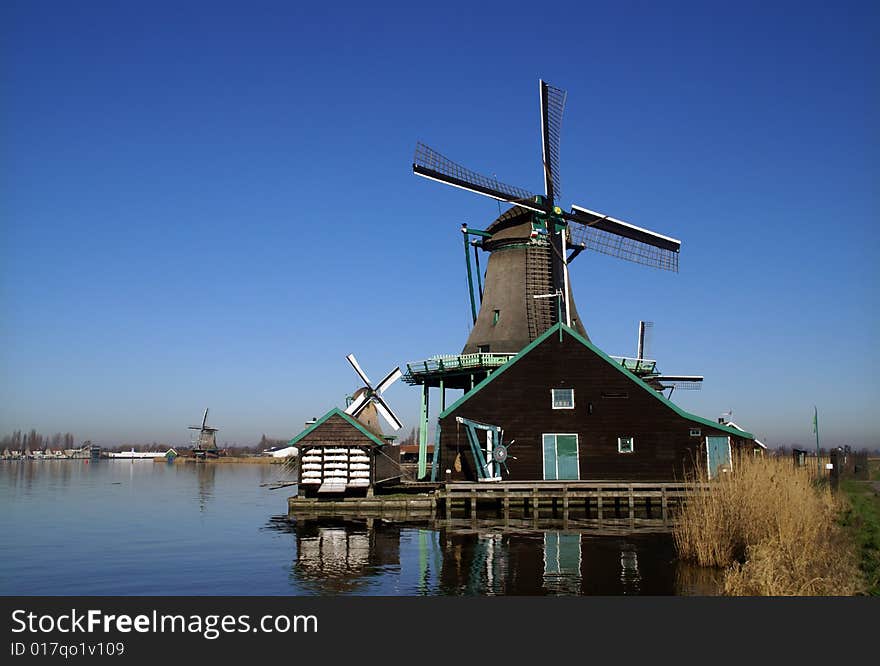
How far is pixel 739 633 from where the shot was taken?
10195 millimetres

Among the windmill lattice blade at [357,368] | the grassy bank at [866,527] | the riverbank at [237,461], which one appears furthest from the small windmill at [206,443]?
the grassy bank at [866,527]

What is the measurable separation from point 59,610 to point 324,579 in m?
6.45

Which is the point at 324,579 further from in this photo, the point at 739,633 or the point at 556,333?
the point at 556,333

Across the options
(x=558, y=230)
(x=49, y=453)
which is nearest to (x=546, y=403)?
(x=558, y=230)

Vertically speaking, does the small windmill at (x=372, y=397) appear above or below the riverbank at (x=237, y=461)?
above

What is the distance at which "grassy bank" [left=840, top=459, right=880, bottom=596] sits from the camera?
14711 millimetres

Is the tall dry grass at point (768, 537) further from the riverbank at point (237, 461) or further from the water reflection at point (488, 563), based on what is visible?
the riverbank at point (237, 461)

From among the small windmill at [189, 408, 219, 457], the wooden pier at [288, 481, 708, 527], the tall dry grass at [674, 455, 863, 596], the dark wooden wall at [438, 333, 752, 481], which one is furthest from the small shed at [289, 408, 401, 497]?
the small windmill at [189, 408, 219, 457]

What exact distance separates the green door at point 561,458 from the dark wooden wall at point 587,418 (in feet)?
0.85

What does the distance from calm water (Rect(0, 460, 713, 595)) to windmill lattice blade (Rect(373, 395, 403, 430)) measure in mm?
13436

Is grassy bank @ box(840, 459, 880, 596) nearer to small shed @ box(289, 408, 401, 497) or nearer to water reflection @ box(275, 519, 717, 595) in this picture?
water reflection @ box(275, 519, 717, 595)

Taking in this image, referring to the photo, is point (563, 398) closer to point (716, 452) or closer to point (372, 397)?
point (716, 452)

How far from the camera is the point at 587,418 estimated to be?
103ft

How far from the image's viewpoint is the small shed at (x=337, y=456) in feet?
98.6
